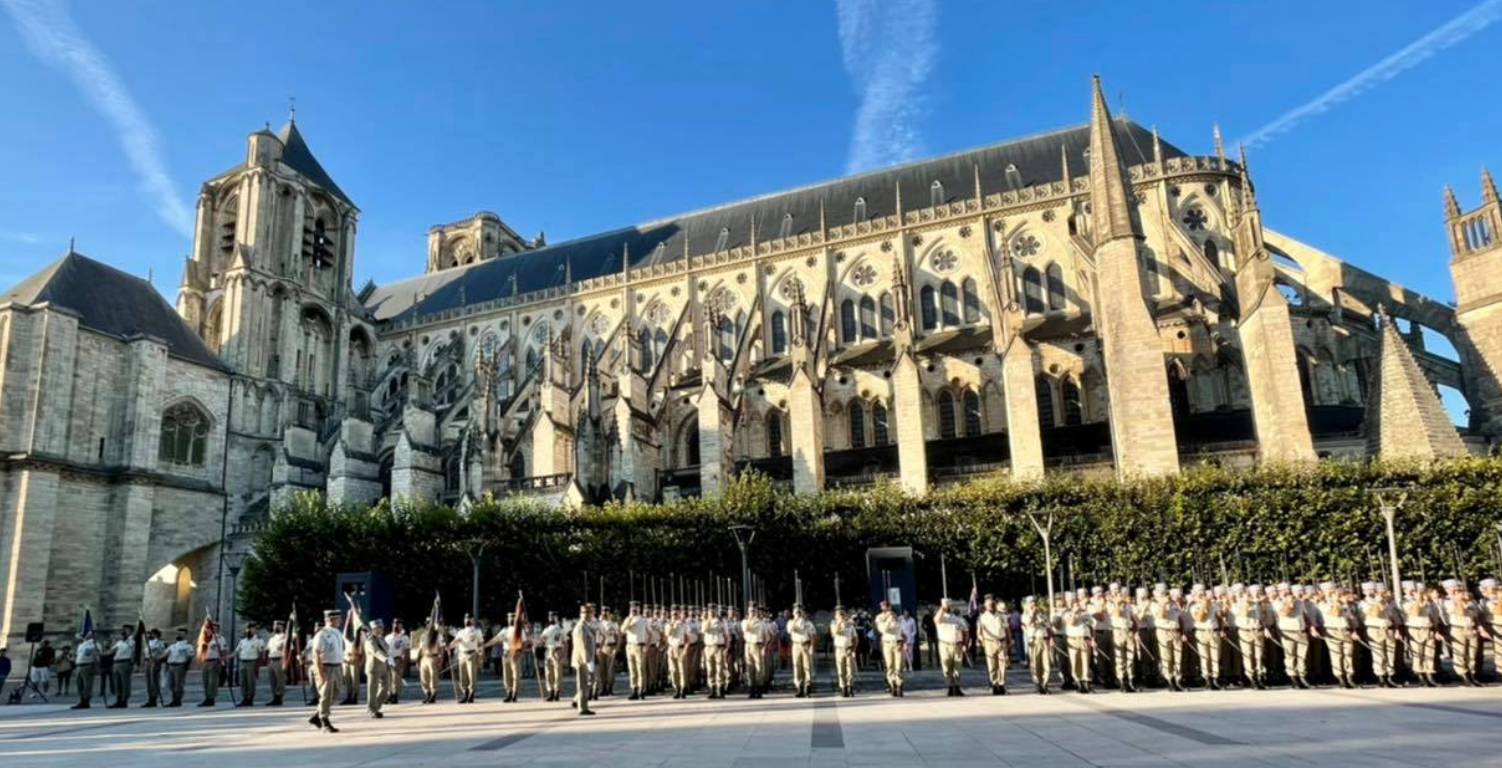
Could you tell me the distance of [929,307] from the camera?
34.8 meters

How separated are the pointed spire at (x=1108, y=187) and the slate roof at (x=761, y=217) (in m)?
10.7

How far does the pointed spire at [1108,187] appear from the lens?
22594 mm

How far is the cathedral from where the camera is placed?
23609 mm

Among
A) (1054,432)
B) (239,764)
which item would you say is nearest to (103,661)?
(239,764)

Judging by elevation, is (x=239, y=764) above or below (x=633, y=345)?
below

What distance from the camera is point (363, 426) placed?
34.4 metres

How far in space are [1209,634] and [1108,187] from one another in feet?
46.8

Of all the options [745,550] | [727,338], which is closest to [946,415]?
[727,338]

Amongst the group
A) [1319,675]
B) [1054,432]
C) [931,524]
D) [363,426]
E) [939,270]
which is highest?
[939,270]

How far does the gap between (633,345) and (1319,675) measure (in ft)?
81.4

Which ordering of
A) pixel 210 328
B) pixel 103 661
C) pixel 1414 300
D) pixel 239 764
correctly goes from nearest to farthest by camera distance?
pixel 239 764
pixel 103 661
pixel 1414 300
pixel 210 328

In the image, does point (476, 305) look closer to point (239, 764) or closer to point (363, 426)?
point (363, 426)

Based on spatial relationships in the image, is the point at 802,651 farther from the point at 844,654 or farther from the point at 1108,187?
the point at 1108,187

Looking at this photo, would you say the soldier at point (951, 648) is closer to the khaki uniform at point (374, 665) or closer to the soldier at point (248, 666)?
the khaki uniform at point (374, 665)
